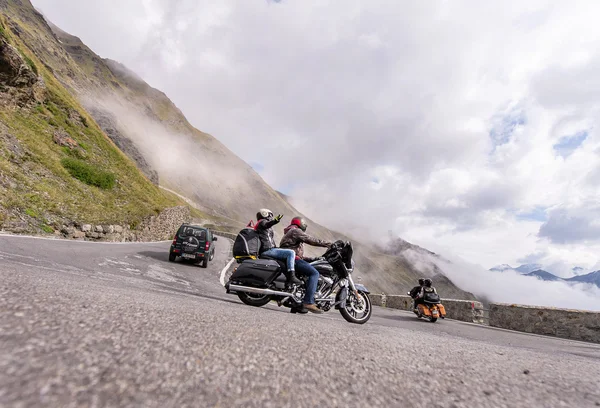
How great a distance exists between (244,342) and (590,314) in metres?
11.8

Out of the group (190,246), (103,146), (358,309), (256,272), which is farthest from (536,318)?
(103,146)

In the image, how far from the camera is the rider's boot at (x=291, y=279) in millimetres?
6281

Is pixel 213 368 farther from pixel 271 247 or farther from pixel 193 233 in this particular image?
pixel 193 233

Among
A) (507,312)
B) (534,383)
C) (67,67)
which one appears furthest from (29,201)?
(67,67)

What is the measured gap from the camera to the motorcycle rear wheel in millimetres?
6539

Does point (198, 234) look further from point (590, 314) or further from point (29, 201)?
point (590, 314)

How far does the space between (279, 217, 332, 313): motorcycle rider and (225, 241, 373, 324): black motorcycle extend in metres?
0.20

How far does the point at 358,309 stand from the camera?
255 inches

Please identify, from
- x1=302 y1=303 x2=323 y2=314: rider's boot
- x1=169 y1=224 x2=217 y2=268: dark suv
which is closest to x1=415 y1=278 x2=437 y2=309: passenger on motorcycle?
x1=302 y1=303 x2=323 y2=314: rider's boot

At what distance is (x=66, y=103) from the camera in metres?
31.2

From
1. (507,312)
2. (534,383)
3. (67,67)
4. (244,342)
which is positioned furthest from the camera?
(67,67)

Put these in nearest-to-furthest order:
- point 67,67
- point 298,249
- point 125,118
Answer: point 298,249 < point 67,67 < point 125,118

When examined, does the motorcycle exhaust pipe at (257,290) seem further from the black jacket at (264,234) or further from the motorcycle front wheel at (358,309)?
the motorcycle front wheel at (358,309)

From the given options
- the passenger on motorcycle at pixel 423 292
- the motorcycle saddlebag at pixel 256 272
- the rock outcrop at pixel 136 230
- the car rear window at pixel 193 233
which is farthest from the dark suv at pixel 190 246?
the passenger on motorcycle at pixel 423 292
